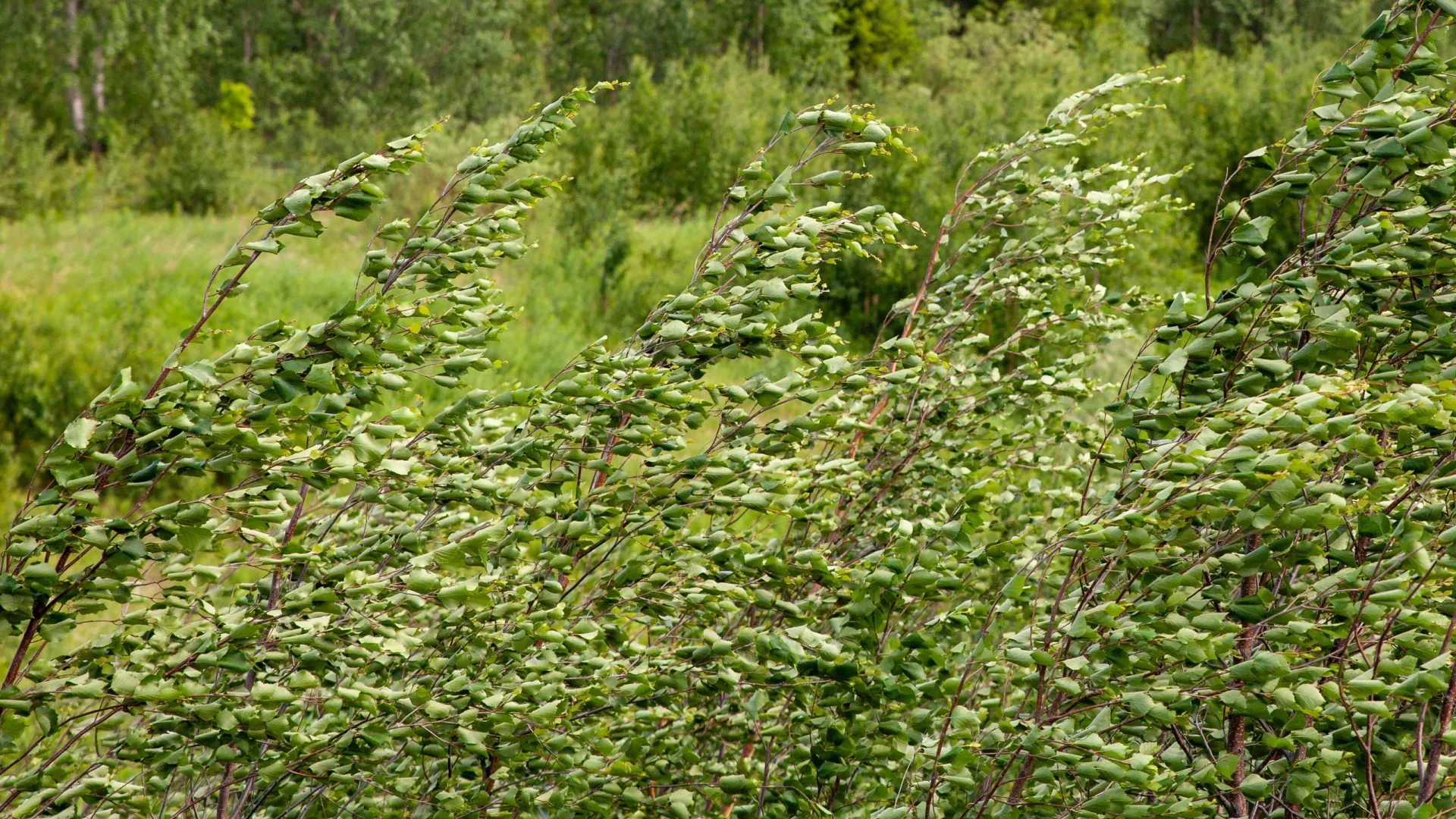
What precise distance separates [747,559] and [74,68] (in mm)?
25140

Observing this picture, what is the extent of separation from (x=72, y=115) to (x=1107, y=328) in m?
24.8

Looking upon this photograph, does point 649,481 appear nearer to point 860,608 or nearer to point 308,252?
point 860,608

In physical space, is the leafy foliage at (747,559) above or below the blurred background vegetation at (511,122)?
above

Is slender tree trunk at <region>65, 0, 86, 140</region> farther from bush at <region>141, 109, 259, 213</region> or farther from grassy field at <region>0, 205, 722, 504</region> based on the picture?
grassy field at <region>0, 205, 722, 504</region>

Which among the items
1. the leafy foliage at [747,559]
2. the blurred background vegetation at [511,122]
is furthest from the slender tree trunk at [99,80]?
the leafy foliage at [747,559]

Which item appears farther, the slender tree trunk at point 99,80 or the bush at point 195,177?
the slender tree trunk at point 99,80

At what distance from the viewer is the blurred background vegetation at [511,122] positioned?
11344mm

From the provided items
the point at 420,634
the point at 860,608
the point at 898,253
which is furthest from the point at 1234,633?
the point at 898,253

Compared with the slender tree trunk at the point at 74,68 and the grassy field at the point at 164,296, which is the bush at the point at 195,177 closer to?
the grassy field at the point at 164,296

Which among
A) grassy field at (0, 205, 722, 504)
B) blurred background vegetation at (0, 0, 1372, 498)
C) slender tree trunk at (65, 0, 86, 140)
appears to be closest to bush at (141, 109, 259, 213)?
blurred background vegetation at (0, 0, 1372, 498)

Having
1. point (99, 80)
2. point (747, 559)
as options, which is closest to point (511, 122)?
point (99, 80)

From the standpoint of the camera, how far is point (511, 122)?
835 inches

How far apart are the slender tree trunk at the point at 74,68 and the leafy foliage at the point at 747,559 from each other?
23.4 meters

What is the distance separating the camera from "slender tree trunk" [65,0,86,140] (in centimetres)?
2225
